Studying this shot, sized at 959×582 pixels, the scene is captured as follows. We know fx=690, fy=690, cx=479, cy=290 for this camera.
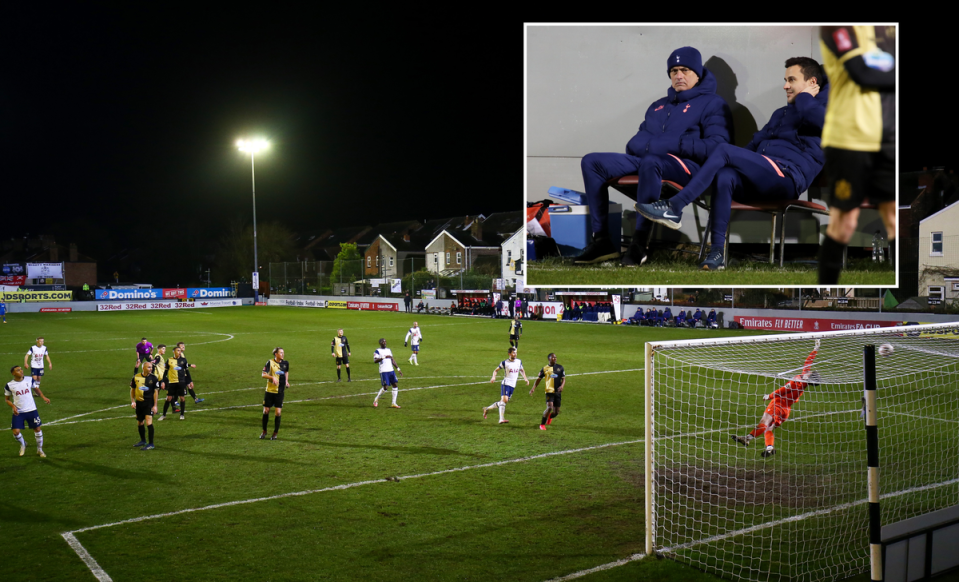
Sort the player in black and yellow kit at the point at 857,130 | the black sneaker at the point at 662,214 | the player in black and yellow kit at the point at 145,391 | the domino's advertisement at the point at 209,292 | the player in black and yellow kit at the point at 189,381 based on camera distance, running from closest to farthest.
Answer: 1. the player in black and yellow kit at the point at 857,130
2. the black sneaker at the point at 662,214
3. the player in black and yellow kit at the point at 145,391
4. the player in black and yellow kit at the point at 189,381
5. the domino's advertisement at the point at 209,292

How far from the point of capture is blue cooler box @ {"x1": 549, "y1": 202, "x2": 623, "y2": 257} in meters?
12.6

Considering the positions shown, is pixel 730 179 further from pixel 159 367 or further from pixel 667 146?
pixel 159 367

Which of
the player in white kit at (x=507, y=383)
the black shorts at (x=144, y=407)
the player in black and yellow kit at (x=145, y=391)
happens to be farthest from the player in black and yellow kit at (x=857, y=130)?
the black shorts at (x=144, y=407)

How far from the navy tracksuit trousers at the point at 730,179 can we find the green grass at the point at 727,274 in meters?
0.58

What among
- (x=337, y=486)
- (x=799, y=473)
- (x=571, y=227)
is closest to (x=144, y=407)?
(x=337, y=486)

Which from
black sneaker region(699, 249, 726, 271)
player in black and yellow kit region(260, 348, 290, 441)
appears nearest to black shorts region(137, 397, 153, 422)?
player in black and yellow kit region(260, 348, 290, 441)

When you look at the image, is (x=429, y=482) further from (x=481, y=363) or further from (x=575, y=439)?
(x=481, y=363)

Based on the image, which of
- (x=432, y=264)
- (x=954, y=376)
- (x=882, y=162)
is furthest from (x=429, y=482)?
(x=432, y=264)

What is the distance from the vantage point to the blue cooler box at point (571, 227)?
1262 centimetres

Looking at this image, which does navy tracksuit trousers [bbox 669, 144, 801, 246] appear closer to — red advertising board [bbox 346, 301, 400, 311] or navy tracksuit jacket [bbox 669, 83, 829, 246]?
navy tracksuit jacket [bbox 669, 83, 829, 246]

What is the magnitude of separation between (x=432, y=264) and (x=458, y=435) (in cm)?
6430

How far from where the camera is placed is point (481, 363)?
995 inches

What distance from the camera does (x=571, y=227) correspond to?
41.6 ft

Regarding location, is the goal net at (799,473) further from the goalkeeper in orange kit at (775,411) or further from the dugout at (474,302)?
the dugout at (474,302)
